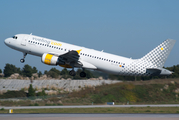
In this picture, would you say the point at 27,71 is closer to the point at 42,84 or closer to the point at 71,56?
the point at 42,84

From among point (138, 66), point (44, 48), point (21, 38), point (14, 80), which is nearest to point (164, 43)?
point (138, 66)

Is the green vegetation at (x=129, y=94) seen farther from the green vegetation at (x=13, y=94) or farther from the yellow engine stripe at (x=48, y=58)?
the yellow engine stripe at (x=48, y=58)

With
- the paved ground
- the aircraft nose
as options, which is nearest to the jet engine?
the aircraft nose

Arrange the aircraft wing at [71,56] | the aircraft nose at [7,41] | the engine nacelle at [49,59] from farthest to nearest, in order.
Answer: the aircraft nose at [7,41] < the engine nacelle at [49,59] < the aircraft wing at [71,56]

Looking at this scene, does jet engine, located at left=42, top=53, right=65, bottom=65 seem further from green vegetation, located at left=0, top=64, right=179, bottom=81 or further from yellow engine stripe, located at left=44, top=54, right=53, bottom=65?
green vegetation, located at left=0, top=64, right=179, bottom=81

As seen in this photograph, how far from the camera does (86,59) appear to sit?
43.1m

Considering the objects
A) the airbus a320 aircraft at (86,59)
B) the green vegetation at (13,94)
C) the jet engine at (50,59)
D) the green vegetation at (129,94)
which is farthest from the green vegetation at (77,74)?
the green vegetation at (13,94)

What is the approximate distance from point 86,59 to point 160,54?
12.3m

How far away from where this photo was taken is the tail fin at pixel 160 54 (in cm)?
4481

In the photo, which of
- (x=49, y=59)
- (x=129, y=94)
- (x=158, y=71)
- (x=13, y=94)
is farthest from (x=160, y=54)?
(x=13, y=94)

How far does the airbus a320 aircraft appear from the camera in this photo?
42.5 m

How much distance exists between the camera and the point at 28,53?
4556 cm

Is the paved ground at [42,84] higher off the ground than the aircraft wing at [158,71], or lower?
lower

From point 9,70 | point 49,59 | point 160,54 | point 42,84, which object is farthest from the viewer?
point 9,70
